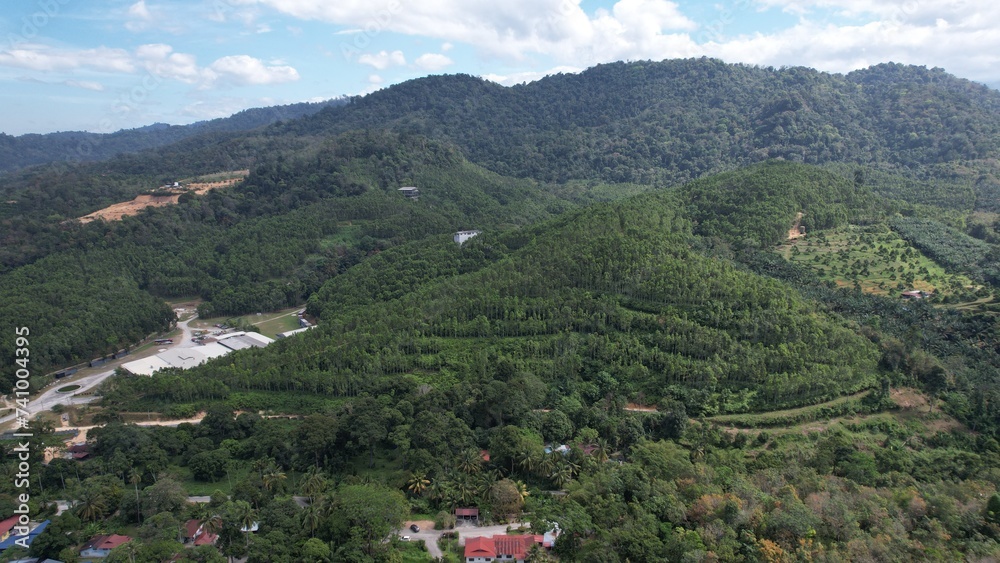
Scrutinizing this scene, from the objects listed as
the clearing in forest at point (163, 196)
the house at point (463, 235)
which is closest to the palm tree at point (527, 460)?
the house at point (463, 235)

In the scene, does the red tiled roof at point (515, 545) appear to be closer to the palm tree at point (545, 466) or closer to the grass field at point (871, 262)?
the palm tree at point (545, 466)

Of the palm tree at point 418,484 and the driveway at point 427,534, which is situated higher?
the palm tree at point 418,484

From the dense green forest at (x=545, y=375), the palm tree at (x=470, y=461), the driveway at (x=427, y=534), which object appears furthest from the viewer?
the palm tree at (x=470, y=461)

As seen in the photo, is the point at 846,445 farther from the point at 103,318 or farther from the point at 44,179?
the point at 44,179

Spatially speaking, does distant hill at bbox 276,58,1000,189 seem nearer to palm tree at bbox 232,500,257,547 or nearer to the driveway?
the driveway

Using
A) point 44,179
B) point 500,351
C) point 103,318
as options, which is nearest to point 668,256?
point 500,351

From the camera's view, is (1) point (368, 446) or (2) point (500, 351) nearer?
(1) point (368, 446)
